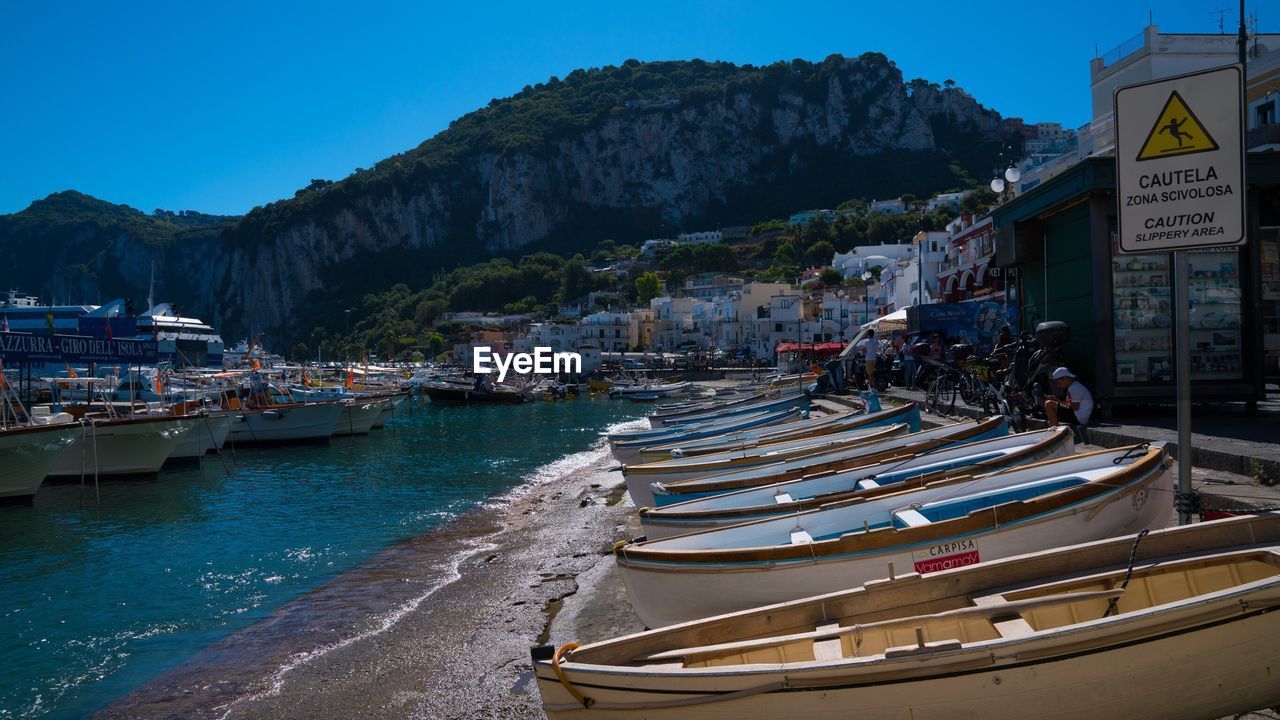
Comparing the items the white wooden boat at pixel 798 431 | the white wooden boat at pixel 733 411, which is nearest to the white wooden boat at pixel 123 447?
the white wooden boat at pixel 733 411

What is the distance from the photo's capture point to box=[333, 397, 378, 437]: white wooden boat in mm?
35469

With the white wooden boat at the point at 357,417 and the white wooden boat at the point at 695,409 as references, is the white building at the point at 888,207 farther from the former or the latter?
the white wooden boat at the point at 695,409

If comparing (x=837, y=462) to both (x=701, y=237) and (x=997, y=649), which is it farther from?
(x=701, y=237)

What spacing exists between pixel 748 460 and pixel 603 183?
165394 mm

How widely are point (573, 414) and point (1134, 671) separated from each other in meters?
45.0

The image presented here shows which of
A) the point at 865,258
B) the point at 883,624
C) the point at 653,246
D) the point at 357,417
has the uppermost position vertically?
the point at 653,246

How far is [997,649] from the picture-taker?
333 centimetres

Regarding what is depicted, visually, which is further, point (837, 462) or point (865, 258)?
point (865, 258)

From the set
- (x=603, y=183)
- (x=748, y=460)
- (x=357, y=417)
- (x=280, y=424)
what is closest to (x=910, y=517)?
(x=748, y=460)

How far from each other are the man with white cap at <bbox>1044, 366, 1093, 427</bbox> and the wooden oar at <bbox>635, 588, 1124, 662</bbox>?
200 inches

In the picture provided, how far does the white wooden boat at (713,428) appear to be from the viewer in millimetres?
16203

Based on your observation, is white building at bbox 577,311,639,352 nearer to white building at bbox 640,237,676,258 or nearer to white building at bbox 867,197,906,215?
white building at bbox 640,237,676,258

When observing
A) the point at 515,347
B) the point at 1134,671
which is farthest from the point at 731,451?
the point at 515,347

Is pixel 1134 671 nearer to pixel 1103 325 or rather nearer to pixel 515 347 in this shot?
pixel 1103 325
